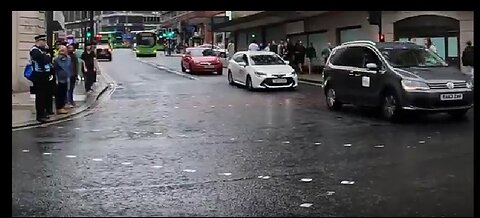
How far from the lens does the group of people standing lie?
8312mm

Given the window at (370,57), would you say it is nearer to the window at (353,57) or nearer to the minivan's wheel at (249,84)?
the window at (353,57)

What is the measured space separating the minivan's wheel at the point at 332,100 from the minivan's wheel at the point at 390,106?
1460 millimetres

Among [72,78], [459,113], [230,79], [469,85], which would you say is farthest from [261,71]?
[469,85]

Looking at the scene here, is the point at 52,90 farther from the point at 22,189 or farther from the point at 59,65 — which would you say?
the point at 22,189

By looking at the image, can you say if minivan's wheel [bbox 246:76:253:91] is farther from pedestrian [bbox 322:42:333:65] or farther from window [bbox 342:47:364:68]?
pedestrian [bbox 322:42:333:65]

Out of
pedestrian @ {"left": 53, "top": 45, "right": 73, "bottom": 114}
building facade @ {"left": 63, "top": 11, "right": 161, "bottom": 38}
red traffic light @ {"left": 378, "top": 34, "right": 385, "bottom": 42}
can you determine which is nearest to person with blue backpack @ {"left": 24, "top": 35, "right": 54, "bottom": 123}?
pedestrian @ {"left": 53, "top": 45, "right": 73, "bottom": 114}

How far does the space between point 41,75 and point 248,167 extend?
4.33 meters

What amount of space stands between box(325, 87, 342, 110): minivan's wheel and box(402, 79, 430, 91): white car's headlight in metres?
2.12

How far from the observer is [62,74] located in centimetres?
1004

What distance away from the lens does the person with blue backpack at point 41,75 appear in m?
8.09

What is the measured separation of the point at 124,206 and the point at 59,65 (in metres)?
6.53

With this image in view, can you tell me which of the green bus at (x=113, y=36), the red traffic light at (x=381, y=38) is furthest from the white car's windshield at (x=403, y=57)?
the green bus at (x=113, y=36)

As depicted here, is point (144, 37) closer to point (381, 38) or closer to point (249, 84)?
point (381, 38)

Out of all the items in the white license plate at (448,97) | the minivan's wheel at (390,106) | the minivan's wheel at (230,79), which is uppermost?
the minivan's wheel at (230,79)
